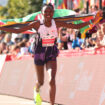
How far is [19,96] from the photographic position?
1204 cm

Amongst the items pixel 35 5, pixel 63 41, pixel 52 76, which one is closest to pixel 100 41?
pixel 52 76

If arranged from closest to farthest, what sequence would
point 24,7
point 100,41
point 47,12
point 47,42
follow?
point 47,12
point 47,42
point 100,41
point 24,7

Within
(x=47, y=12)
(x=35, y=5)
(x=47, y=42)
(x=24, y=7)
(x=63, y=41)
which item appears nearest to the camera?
(x=47, y=12)

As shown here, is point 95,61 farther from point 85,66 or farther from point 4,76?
point 4,76

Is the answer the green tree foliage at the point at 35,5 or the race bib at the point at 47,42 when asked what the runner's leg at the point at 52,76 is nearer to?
the race bib at the point at 47,42

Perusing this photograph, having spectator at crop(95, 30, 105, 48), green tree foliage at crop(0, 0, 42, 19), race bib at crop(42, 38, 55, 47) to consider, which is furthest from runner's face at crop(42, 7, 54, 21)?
green tree foliage at crop(0, 0, 42, 19)

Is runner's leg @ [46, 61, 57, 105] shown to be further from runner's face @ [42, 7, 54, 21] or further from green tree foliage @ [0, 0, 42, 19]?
green tree foliage @ [0, 0, 42, 19]

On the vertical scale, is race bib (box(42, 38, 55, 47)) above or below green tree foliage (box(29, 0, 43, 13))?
below

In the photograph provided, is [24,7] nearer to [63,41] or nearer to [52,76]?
[63,41]

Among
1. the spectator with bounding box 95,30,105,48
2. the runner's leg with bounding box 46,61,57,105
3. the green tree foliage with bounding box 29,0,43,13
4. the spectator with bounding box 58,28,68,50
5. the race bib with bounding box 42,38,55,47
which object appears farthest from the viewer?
the green tree foliage with bounding box 29,0,43,13

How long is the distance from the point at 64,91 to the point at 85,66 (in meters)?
1.03

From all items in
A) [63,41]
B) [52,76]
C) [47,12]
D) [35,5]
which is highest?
[35,5]

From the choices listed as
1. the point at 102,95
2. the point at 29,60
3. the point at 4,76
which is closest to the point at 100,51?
the point at 102,95

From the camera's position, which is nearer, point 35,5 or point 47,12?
point 47,12
